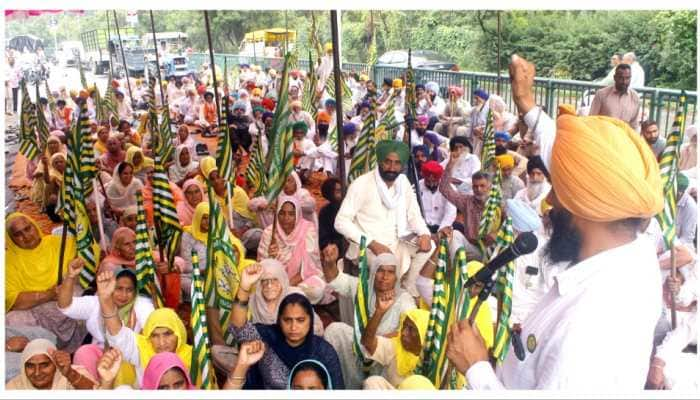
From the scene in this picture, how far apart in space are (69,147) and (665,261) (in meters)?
3.14

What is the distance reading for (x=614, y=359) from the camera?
3436 mm

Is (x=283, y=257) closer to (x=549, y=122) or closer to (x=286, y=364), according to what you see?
(x=286, y=364)

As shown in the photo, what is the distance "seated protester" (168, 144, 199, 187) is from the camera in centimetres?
416

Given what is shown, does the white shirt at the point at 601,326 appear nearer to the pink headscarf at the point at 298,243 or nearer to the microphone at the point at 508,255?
the microphone at the point at 508,255

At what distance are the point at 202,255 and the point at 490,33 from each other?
6.63ft

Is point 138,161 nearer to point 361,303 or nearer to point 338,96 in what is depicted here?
point 338,96

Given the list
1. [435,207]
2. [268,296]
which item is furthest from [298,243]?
[435,207]

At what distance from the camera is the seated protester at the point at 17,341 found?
12.0 ft

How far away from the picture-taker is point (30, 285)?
3.89 meters

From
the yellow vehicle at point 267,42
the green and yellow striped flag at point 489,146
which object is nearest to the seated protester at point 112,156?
the yellow vehicle at point 267,42

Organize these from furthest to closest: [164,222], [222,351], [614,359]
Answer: [164,222] → [222,351] → [614,359]

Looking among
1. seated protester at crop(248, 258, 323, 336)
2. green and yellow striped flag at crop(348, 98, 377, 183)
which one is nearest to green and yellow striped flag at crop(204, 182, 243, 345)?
seated protester at crop(248, 258, 323, 336)

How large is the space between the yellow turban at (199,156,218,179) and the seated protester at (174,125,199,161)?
0.16 ft
